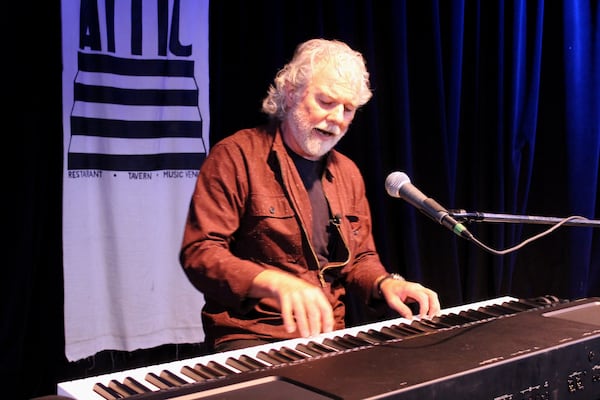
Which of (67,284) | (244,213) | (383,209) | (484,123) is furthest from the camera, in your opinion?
(484,123)

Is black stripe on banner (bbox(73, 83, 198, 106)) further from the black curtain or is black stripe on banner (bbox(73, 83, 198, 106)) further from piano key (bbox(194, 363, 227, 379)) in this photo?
piano key (bbox(194, 363, 227, 379))

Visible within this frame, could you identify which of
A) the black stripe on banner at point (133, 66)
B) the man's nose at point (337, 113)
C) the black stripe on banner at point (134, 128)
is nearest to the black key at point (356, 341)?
the man's nose at point (337, 113)

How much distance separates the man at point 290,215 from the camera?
6.26 feet

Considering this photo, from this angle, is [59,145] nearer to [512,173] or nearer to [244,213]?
[244,213]

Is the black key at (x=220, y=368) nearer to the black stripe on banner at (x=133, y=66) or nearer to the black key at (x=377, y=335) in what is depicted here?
the black key at (x=377, y=335)

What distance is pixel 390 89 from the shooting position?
11.2 feet

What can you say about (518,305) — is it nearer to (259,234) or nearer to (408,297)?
(408,297)

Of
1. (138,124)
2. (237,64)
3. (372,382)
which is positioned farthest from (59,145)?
(372,382)

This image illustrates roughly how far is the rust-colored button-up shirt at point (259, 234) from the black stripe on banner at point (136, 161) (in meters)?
0.77

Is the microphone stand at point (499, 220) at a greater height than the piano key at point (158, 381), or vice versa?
the microphone stand at point (499, 220)

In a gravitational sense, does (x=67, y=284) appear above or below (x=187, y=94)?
below

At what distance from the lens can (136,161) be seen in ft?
9.38

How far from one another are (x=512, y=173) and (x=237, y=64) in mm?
1673

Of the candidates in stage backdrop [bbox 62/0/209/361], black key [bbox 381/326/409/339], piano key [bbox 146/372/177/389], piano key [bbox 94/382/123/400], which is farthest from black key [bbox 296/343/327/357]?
stage backdrop [bbox 62/0/209/361]
